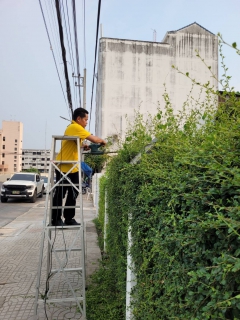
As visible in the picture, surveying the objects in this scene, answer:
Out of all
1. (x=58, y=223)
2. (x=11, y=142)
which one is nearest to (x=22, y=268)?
(x=58, y=223)

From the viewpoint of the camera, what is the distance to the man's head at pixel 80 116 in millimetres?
A: 4430

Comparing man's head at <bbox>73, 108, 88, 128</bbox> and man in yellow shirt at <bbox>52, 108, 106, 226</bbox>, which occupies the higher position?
man's head at <bbox>73, 108, 88, 128</bbox>

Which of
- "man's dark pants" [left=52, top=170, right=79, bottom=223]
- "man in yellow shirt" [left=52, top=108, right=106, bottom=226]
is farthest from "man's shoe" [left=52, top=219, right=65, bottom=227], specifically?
"man's dark pants" [left=52, top=170, right=79, bottom=223]

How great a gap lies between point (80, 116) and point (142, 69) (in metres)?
19.1

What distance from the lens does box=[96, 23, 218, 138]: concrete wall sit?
22.1 metres

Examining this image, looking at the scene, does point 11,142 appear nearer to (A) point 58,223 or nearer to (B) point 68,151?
(B) point 68,151

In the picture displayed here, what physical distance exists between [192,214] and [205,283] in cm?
30

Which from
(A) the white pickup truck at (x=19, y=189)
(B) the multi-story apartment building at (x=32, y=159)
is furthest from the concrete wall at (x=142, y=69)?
(B) the multi-story apartment building at (x=32, y=159)

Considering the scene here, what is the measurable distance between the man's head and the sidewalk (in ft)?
8.54

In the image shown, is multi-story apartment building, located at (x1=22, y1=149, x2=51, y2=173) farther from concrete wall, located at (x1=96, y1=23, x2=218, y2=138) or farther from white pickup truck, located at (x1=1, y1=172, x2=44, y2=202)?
white pickup truck, located at (x1=1, y1=172, x2=44, y2=202)

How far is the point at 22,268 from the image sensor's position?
5.60 meters

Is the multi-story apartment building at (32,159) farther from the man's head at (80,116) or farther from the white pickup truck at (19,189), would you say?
the man's head at (80,116)

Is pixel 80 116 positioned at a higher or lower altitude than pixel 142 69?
lower

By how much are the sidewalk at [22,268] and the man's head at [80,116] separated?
103 inches
